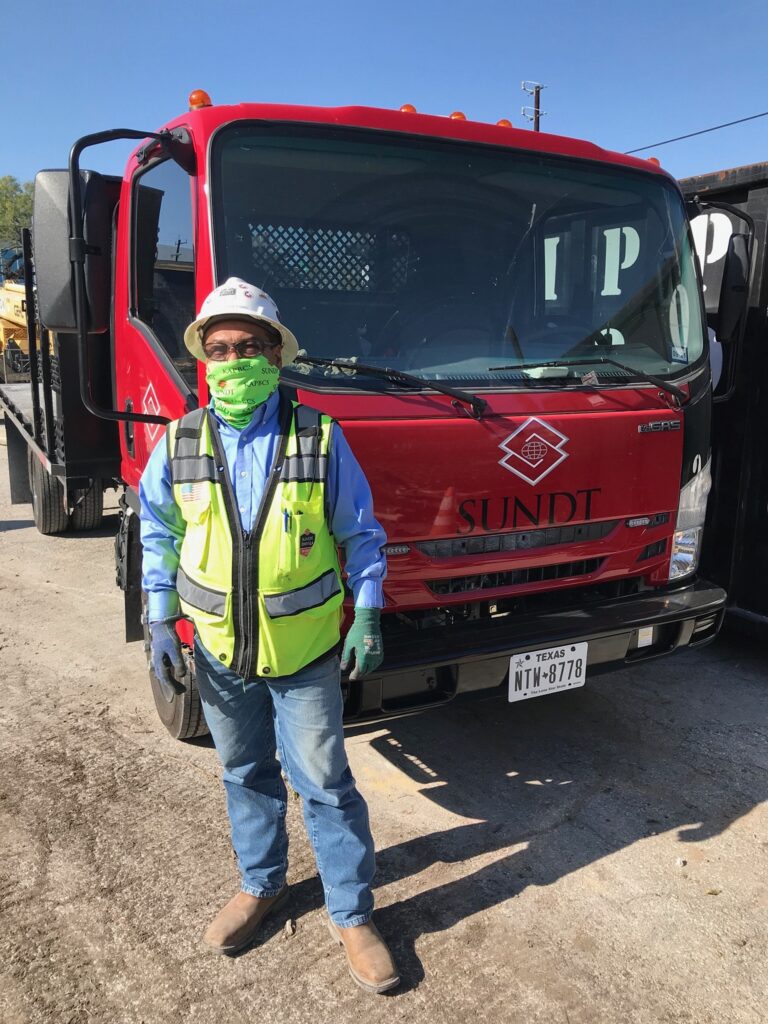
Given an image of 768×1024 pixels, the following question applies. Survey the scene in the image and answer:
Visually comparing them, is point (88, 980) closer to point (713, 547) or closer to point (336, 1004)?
point (336, 1004)

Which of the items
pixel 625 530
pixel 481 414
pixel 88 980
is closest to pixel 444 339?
pixel 481 414

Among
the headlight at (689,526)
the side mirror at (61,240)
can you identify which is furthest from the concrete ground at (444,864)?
the side mirror at (61,240)

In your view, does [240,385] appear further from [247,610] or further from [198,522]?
[247,610]

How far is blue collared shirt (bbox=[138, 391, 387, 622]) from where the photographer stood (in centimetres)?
219

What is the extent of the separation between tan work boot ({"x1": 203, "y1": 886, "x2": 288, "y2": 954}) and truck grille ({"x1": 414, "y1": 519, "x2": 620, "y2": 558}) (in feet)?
3.95

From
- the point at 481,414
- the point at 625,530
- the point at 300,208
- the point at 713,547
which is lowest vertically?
the point at 713,547

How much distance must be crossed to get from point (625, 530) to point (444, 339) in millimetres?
1006

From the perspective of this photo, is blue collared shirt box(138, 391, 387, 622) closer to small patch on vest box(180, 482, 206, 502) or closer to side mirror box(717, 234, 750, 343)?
small patch on vest box(180, 482, 206, 502)

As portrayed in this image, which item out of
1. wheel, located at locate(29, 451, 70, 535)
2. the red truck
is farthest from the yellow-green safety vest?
wheel, located at locate(29, 451, 70, 535)

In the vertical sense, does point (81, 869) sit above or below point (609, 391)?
below

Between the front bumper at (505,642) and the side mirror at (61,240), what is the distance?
1.59 meters

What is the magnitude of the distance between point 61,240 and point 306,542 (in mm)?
1700

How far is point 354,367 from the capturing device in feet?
9.12

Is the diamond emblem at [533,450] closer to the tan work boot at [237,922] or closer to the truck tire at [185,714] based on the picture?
the truck tire at [185,714]
